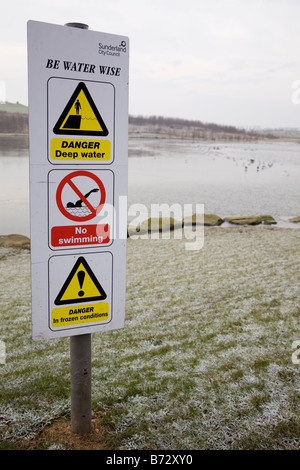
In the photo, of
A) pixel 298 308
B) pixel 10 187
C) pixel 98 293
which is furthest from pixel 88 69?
pixel 10 187

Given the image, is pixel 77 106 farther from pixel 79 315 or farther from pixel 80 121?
pixel 79 315

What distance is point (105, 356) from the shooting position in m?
6.33

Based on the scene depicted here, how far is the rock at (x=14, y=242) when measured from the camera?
20.7 meters

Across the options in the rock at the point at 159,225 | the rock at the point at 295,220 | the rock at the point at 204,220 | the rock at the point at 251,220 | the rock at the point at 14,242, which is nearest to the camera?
the rock at the point at 14,242

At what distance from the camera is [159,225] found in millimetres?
25203

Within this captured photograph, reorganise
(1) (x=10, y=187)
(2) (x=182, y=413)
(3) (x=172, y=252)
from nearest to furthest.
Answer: (2) (x=182, y=413), (3) (x=172, y=252), (1) (x=10, y=187)

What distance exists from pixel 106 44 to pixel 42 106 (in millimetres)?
820

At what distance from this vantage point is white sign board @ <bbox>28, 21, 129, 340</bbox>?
3.27 metres

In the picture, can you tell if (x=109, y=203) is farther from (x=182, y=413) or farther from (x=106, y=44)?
(x=182, y=413)

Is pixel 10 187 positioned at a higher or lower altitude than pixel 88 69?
lower

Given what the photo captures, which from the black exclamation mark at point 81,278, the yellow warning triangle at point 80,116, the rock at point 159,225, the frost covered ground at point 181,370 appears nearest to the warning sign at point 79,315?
the black exclamation mark at point 81,278

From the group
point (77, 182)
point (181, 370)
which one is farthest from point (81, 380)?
point (181, 370)

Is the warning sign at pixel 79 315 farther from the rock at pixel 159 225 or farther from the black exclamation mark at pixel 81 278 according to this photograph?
the rock at pixel 159 225

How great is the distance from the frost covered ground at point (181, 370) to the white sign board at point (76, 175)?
152 centimetres
